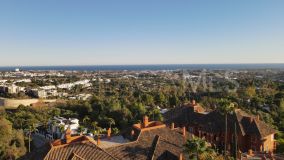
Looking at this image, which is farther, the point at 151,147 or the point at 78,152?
the point at 151,147

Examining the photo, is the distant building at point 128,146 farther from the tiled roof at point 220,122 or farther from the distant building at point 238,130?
the tiled roof at point 220,122

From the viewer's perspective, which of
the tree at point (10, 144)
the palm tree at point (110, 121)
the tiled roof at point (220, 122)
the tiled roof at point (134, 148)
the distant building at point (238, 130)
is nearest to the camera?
the tiled roof at point (134, 148)

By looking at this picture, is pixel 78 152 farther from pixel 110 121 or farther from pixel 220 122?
pixel 110 121

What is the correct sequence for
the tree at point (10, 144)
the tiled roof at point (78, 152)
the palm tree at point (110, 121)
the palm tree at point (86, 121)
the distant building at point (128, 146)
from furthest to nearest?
the palm tree at point (86, 121), the palm tree at point (110, 121), the tree at point (10, 144), the distant building at point (128, 146), the tiled roof at point (78, 152)

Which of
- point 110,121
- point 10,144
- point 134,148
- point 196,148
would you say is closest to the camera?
point 196,148

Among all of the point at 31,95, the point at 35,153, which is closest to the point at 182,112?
the point at 35,153

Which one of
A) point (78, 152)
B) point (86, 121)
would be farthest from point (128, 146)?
point (86, 121)

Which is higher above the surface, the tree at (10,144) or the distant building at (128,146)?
the distant building at (128,146)

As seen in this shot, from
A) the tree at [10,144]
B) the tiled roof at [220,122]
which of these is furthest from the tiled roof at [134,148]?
the tree at [10,144]

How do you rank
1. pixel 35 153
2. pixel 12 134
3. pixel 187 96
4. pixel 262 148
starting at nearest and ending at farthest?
pixel 35 153 → pixel 262 148 → pixel 12 134 → pixel 187 96

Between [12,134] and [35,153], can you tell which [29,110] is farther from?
[35,153]

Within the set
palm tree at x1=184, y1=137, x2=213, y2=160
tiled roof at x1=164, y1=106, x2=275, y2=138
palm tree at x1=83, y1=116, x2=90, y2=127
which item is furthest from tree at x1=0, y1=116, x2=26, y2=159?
palm tree at x1=184, y1=137, x2=213, y2=160
